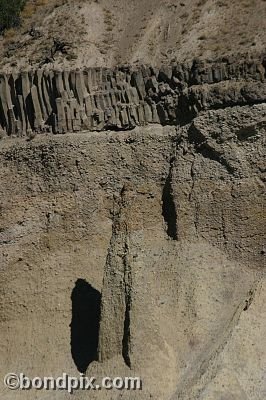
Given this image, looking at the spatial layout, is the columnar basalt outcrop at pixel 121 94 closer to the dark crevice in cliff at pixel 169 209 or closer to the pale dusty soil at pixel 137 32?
the dark crevice in cliff at pixel 169 209

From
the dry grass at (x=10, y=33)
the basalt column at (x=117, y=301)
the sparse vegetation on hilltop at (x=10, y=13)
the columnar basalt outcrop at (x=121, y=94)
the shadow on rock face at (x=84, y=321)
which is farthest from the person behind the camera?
the sparse vegetation on hilltop at (x=10, y=13)

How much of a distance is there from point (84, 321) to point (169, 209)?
9.89 ft

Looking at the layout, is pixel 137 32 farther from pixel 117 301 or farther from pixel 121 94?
pixel 117 301

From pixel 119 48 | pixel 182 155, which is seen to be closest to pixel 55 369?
pixel 182 155

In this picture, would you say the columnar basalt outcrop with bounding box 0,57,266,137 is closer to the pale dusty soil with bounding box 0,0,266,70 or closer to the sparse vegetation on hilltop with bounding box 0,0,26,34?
the pale dusty soil with bounding box 0,0,266,70

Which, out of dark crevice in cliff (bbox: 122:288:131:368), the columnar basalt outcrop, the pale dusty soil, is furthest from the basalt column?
the pale dusty soil

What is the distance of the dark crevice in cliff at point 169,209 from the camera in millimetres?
21125

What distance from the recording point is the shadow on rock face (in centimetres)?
2159

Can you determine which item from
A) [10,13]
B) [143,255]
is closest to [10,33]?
[10,13]

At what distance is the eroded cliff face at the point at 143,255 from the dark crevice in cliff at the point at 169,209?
3cm

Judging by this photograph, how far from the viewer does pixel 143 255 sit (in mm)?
20531

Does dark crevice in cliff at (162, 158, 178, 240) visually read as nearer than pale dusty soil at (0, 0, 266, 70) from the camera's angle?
Yes

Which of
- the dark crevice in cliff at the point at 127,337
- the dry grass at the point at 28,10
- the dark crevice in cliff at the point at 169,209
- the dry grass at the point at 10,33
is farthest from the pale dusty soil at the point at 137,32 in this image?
the dark crevice in cliff at the point at 127,337

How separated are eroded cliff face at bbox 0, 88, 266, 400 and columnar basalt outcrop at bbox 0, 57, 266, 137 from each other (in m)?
0.16
